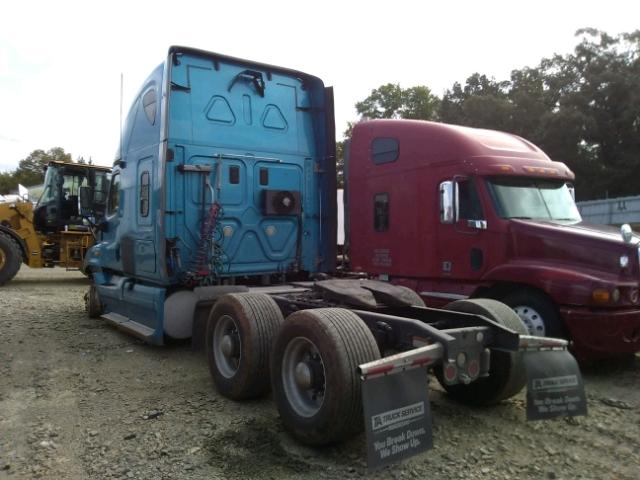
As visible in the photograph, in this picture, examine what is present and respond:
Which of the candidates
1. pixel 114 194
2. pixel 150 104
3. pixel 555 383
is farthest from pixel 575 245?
pixel 114 194

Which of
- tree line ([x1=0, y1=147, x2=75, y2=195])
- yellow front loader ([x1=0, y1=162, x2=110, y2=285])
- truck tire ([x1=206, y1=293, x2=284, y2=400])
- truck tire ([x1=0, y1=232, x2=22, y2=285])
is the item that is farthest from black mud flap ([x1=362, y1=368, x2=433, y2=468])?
tree line ([x1=0, y1=147, x2=75, y2=195])

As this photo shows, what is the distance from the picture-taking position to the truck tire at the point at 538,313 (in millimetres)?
5668

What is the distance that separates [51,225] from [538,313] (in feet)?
39.5

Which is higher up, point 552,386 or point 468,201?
point 468,201

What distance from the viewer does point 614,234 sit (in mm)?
5883

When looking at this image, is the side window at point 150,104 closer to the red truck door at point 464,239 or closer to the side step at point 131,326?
the side step at point 131,326

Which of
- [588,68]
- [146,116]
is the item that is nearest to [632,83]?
[588,68]

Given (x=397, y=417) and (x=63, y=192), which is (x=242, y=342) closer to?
(x=397, y=417)

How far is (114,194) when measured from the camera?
7832 mm

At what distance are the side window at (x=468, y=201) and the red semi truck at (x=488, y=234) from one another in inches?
0.5

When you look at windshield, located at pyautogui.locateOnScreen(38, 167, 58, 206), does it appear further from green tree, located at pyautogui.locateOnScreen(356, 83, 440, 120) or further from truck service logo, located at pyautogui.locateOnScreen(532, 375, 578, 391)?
green tree, located at pyautogui.locateOnScreen(356, 83, 440, 120)

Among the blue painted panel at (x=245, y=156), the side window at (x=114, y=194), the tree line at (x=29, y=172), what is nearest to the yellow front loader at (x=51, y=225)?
the side window at (x=114, y=194)

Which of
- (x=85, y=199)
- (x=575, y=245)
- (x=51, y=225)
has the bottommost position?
(x=575, y=245)

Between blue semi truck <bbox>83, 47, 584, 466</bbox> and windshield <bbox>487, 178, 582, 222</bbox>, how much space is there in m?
2.11
